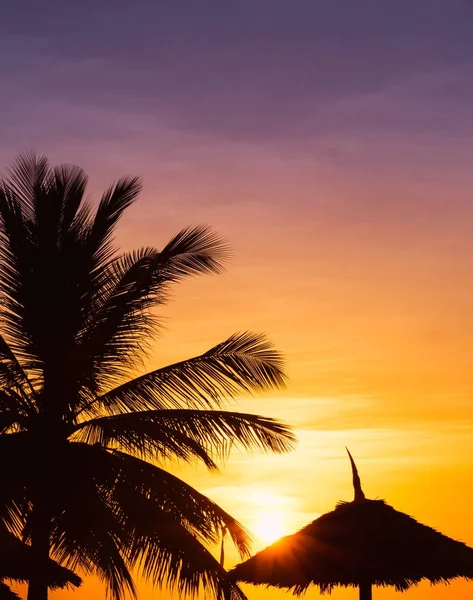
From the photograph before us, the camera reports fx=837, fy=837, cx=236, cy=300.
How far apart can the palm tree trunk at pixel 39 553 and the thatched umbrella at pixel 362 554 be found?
5.49 meters

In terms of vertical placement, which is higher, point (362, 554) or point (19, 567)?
point (362, 554)

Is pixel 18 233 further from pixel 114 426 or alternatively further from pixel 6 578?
pixel 6 578

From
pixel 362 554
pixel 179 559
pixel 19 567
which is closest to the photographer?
pixel 179 559

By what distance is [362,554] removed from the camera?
15125mm

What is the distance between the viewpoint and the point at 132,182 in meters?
12.8

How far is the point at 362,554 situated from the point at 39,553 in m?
6.30

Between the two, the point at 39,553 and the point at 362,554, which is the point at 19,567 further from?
the point at 362,554

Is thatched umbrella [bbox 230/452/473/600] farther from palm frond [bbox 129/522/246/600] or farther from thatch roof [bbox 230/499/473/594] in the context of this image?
palm frond [bbox 129/522/246/600]

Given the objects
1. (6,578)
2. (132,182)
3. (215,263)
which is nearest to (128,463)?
(215,263)

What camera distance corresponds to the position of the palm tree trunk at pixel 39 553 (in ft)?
37.3

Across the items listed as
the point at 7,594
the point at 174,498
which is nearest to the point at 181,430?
the point at 174,498

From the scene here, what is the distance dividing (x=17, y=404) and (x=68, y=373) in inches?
33.8

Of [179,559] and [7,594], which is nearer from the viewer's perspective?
[179,559]

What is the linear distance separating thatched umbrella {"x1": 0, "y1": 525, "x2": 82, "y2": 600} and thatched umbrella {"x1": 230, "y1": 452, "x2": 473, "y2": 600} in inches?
175
